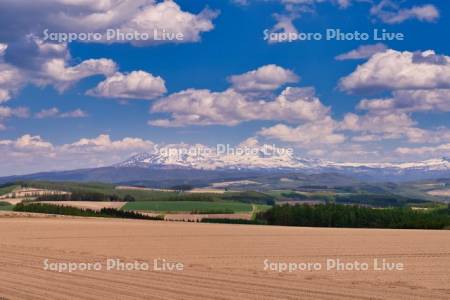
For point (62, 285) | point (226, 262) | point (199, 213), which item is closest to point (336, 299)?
point (62, 285)

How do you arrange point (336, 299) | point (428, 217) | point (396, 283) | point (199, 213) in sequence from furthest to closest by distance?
point (199, 213), point (428, 217), point (396, 283), point (336, 299)

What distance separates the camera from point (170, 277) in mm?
32062

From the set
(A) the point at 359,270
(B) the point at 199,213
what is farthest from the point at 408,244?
(B) the point at 199,213

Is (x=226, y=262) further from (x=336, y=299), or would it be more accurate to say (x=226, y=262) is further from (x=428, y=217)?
(x=428, y=217)

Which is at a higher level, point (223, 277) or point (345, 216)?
point (223, 277)

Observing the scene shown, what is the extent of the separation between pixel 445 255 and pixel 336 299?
24616 mm

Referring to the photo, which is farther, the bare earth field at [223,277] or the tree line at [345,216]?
the tree line at [345,216]

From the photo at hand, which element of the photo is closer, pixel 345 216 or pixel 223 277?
pixel 223 277

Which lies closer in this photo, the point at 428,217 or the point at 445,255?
the point at 445,255

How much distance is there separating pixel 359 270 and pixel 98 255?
19.1 m

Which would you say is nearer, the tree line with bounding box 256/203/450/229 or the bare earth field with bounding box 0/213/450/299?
the bare earth field with bounding box 0/213/450/299

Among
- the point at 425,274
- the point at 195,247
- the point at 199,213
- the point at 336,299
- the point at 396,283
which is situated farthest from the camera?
the point at 199,213

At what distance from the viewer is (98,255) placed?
4500 cm

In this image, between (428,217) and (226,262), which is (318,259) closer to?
(226,262)
